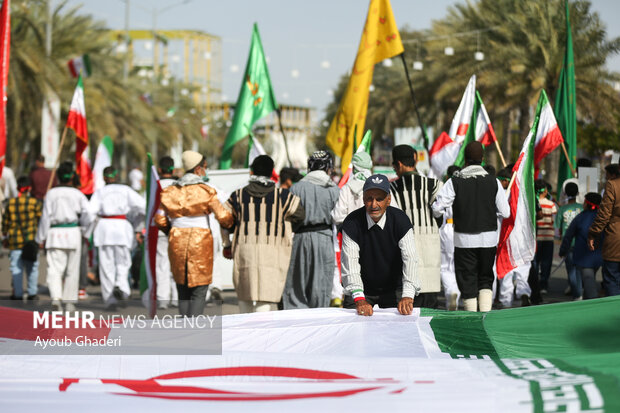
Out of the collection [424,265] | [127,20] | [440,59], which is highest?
[127,20]

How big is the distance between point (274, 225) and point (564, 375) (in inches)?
178

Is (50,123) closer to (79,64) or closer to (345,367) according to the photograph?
(79,64)

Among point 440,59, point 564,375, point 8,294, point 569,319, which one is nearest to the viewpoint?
point 564,375

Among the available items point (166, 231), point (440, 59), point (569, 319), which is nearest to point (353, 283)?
point (569, 319)

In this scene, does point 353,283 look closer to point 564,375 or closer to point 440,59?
point 564,375

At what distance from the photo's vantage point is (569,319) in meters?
6.04

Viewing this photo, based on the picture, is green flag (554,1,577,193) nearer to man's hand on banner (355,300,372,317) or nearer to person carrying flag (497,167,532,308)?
person carrying flag (497,167,532,308)

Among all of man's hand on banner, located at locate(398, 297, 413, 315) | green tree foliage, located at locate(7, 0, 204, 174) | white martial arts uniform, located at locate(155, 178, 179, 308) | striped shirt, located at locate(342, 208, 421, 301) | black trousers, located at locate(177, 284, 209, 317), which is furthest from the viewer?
green tree foliage, located at locate(7, 0, 204, 174)

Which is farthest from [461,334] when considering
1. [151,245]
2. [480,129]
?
[480,129]

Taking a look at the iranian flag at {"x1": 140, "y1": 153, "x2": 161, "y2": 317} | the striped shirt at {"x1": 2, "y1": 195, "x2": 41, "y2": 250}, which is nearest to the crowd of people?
the iranian flag at {"x1": 140, "y1": 153, "x2": 161, "y2": 317}

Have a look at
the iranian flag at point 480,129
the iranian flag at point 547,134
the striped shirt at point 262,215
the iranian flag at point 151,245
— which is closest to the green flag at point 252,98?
the iranian flag at point 480,129

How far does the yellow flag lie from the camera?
42.3ft

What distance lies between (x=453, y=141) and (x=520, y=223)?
4.06 m

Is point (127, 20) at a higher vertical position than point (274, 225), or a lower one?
higher
